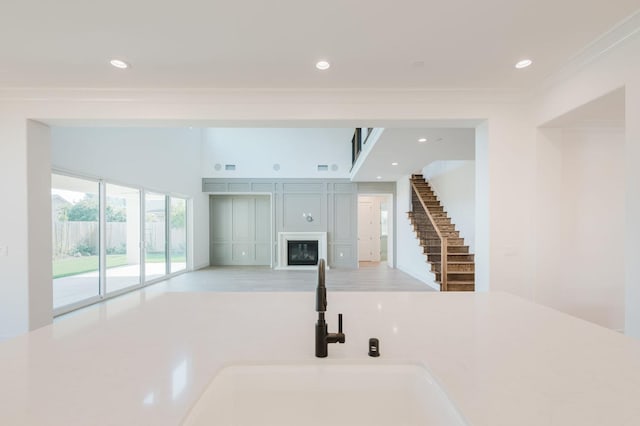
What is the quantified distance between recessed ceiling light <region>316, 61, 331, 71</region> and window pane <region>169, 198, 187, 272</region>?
20.0 feet

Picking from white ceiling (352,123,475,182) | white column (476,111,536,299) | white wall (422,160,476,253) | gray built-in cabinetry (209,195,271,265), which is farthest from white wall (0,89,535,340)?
gray built-in cabinetry (209,195,271,265)

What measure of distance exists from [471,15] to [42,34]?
320 centimetres

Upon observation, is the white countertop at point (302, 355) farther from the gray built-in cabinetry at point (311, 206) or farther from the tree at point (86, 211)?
the gray built-in cabinetry at point (311, 206)

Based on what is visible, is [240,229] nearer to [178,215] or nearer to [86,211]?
[178,215]

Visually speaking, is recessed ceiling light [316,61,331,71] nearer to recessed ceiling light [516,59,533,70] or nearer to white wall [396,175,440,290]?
recessed ceiling light [516,59,533,70]

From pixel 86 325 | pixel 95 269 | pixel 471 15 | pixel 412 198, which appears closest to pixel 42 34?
pixel 86 325

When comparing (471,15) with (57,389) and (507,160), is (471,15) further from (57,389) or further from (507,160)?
(57,389)

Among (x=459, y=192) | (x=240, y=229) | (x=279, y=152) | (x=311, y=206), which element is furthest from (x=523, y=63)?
(x=240, y=229)

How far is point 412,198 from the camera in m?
7.89

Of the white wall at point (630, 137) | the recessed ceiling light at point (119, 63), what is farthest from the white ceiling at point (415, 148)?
the recessed ceiling light at point (119, 63)

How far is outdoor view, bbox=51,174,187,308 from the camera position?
446 centimetres

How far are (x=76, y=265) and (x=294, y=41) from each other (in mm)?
4767

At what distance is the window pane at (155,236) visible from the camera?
6.46 meters

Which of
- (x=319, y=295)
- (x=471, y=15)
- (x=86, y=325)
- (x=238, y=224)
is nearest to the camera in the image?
(x=319, y=295)
